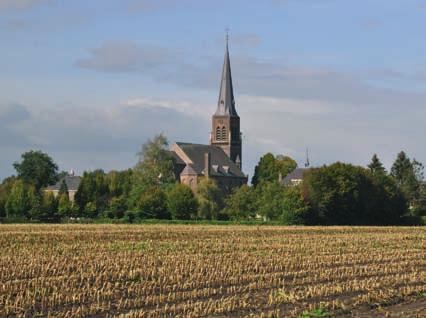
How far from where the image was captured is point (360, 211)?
371 feet

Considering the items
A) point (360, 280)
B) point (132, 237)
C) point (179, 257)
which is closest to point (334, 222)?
point (132, 237)

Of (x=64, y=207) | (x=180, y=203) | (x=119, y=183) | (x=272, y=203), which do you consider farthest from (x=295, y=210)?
(x=119, y=183)

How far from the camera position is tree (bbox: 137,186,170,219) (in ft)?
402

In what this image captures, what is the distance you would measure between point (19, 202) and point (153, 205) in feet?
73.7

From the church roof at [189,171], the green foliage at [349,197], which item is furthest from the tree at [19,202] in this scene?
the green foliage at [349,197]

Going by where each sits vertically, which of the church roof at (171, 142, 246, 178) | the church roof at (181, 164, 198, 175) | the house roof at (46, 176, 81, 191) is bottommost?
the house roof at (46, 176, 81, 191)

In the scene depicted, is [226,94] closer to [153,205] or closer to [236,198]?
[236,198]

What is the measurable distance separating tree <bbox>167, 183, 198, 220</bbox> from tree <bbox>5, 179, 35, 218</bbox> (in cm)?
2250

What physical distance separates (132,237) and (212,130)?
131782 mm

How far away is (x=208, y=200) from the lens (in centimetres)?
13400

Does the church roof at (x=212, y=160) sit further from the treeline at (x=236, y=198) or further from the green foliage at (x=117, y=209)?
the green foliage at (x=117, y=209)

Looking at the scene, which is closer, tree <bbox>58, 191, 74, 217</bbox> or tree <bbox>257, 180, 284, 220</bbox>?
tree <bbox>257, 180, 284, 220</bbox>

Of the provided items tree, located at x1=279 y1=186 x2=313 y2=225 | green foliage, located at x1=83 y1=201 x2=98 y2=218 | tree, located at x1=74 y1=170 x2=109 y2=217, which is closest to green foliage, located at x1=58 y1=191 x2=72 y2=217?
tree, located at x1=74 y1=170 x2=109 y2=217

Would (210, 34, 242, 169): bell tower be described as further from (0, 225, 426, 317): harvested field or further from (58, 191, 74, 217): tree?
(0, 225, 426, 317): harvested field
